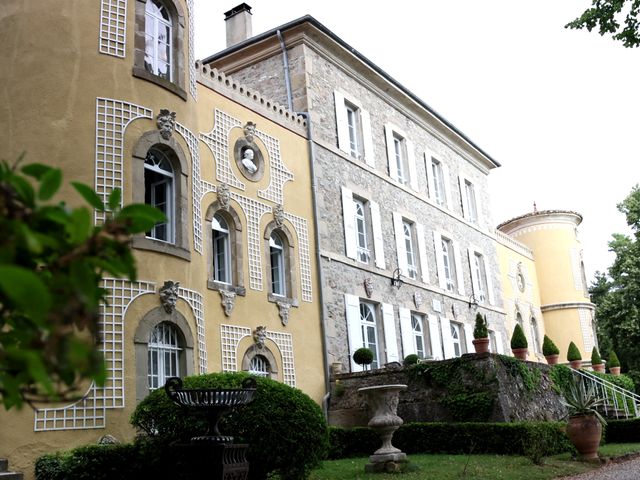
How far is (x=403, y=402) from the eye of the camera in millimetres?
14484

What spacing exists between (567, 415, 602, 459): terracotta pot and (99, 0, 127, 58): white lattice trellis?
9627mm

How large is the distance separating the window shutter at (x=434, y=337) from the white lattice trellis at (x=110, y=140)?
11773mm

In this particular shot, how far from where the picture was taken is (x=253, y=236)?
1436cm

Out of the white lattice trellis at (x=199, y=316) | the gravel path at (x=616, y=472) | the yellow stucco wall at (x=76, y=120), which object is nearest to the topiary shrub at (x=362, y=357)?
the yellow stucco wall at (x=76, y=120)

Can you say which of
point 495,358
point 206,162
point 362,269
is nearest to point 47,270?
point 206,162

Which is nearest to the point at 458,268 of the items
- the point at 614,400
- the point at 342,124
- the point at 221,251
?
the point at 614,400

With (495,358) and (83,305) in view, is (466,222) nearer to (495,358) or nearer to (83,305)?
(495,358)

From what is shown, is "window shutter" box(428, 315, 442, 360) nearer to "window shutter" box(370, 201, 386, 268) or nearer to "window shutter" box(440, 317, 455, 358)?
"window shutter" box(440, 317, 455, 358)

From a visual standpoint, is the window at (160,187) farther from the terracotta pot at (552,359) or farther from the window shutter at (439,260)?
the terracotta pot at (552,359)

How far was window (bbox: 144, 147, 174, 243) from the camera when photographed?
11539 mm

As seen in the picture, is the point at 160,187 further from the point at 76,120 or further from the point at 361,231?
the point at 361,231

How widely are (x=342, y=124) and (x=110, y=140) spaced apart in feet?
28.3

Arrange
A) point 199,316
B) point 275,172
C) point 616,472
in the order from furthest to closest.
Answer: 1. point 275,172
2. point 199,316
3. point 616,472

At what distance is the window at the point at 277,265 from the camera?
15.0 metres
